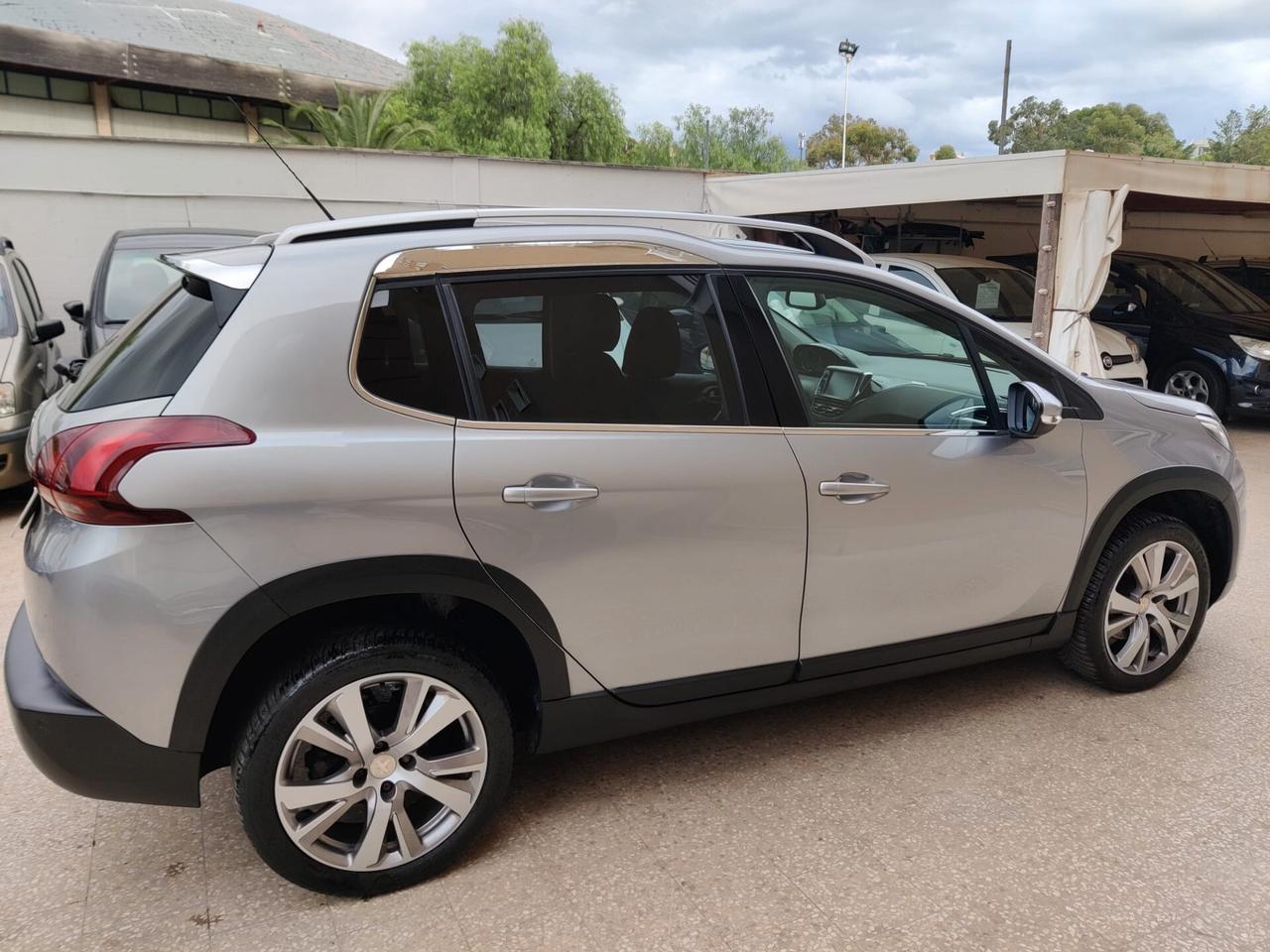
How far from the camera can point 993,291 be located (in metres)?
9.45

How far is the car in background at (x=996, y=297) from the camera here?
29.3ft

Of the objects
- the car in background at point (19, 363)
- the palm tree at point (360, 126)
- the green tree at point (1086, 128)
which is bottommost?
the car in background at point (19, 363)

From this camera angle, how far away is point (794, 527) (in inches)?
108

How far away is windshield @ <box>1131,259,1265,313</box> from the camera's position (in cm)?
1010

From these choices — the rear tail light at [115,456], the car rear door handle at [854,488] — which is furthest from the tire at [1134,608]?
the rear tail light at [115,456]

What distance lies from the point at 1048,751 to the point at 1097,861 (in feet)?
2.05

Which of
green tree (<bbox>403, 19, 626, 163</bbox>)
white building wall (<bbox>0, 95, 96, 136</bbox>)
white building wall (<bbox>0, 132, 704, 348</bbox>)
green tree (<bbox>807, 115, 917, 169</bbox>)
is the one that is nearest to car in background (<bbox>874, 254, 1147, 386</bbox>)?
white building wall (<bbox>0, 132, 704, 348</bbox>)

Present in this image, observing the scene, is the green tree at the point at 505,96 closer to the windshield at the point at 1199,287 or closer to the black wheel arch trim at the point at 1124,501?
the windshield at the point at 1199,287

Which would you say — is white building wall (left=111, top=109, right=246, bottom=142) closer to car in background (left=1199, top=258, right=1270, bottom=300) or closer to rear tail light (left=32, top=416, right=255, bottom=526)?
car in background (left=1199, top=258, right=1270, bottom=300)

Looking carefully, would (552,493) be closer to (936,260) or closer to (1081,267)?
(1081,267)

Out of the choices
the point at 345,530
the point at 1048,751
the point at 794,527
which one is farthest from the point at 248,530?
the point at 1048,751

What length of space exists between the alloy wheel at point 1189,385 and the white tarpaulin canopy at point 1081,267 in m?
1.59

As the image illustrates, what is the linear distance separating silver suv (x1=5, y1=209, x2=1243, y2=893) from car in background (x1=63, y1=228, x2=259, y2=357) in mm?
4786

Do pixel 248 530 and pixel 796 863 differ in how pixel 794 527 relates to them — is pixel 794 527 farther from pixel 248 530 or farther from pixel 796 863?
pixel 248 530
